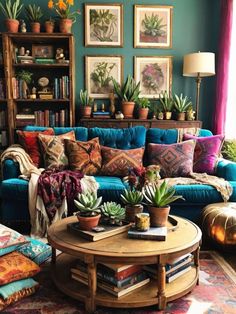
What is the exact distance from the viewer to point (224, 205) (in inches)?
107

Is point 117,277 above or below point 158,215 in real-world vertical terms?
below

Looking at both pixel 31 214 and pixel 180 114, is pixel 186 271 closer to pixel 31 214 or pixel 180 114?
pixel 31 214

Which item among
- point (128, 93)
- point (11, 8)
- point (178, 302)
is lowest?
point (178, 302)

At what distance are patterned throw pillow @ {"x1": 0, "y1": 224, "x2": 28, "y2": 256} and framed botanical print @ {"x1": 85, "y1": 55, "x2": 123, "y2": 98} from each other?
2.62m

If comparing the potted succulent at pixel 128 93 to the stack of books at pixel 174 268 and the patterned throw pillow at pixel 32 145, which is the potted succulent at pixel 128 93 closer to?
the patterned throw pillow at pixel 32 145

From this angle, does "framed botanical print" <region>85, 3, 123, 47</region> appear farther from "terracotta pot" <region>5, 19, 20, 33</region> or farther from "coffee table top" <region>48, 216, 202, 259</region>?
"coffee table top" <region>48, 216, 202, 259</region>

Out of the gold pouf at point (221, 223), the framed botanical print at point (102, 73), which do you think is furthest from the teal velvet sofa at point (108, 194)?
the framed botanical print at point (102, 73)

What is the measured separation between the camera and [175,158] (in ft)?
10.9

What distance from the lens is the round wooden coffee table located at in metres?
1.68

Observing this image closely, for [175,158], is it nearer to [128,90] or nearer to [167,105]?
[167,105]

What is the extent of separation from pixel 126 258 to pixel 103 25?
11.2 feet

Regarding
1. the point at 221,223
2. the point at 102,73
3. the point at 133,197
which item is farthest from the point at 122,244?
the point at 102,73

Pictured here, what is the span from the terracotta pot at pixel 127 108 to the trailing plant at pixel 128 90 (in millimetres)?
88

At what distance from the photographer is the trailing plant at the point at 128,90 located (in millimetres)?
4211
